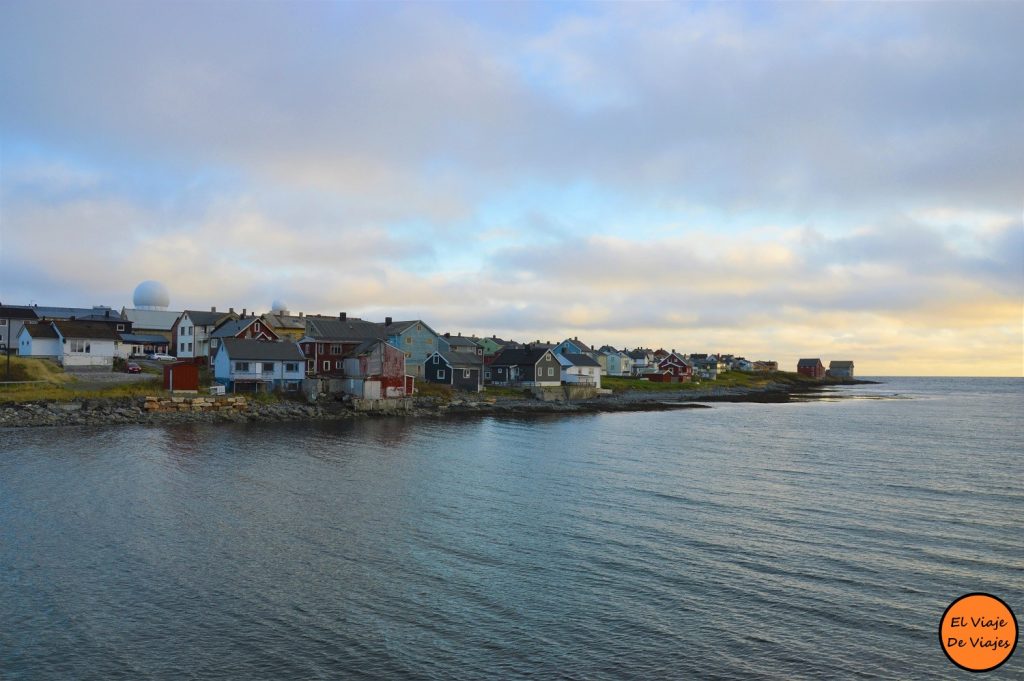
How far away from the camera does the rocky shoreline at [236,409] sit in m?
55.7

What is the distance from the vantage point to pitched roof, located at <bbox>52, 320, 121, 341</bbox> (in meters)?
76.3

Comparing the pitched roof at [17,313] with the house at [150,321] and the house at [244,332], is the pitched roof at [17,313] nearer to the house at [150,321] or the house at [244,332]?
the house at [150,321]

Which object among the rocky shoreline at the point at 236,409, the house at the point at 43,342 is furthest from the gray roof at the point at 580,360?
the house at the point at 43,342

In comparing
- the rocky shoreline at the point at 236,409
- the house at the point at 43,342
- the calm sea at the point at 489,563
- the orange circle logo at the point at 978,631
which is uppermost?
the house at the point at 43,342

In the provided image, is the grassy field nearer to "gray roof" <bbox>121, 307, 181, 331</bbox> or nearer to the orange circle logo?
"gray roof" <bbox>121, 307, 181, 331</bbox>

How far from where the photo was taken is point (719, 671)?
1484 centimetres

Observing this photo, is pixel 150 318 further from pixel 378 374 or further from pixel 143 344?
pixel 378 374

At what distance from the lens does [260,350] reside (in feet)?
236

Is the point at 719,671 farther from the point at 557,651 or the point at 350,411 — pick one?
the point at 350,411

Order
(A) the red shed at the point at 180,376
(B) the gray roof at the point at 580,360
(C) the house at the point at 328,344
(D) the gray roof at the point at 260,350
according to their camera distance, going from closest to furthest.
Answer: (A) the red shed at the point at 180,376
(D) the gray roof at the point at 260,350
(C) the house at the point at 328,344
(B) the gray roof at the point at 580,360

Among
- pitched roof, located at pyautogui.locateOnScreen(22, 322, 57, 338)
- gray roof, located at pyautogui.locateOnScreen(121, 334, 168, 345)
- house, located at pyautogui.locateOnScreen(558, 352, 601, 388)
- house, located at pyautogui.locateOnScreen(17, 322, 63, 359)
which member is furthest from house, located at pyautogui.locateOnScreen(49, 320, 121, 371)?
house, located at pyautogui.locateOnScreen(558, 352, 601, 388)

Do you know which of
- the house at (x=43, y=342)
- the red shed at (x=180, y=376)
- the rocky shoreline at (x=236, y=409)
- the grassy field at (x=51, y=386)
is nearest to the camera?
the rocky shoreline at (x=236, y=409)

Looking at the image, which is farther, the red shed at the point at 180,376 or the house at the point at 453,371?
the house at the point at 453,371

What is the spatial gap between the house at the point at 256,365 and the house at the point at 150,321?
32832mm
